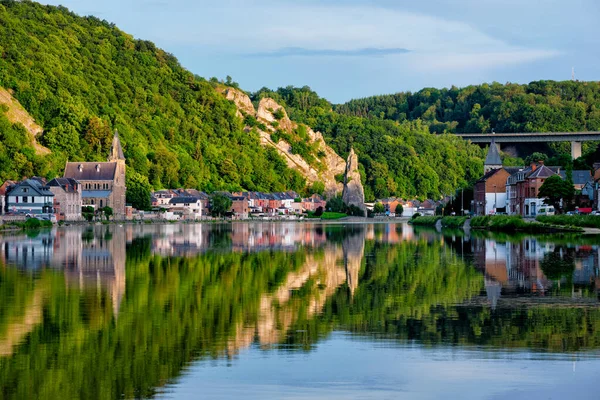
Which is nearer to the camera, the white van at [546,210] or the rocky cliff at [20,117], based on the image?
the white van at [546,210]

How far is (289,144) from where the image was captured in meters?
177

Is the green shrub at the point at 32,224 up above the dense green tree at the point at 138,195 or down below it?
below

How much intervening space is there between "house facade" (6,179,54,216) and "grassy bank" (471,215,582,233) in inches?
1687

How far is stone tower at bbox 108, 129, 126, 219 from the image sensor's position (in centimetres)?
11119

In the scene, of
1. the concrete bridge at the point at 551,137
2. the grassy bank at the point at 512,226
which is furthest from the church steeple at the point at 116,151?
the concrete bridge at the point at 551,137

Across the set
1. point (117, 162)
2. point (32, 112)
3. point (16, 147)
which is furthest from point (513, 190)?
point (32, 112)

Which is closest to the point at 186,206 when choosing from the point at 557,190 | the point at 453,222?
the point at 453,222

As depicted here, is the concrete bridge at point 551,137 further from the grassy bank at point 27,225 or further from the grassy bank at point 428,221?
the grassy bank at point 27,225

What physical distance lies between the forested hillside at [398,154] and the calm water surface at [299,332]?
156 meters

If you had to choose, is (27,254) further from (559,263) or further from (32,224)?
(32,224)

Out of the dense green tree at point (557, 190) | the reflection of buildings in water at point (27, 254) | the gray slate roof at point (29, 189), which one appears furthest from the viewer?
the gray slate roof at point (29, 189)

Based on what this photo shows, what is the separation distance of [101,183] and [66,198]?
13645mm

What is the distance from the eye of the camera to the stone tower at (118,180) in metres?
111

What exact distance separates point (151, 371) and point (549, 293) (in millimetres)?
11580
